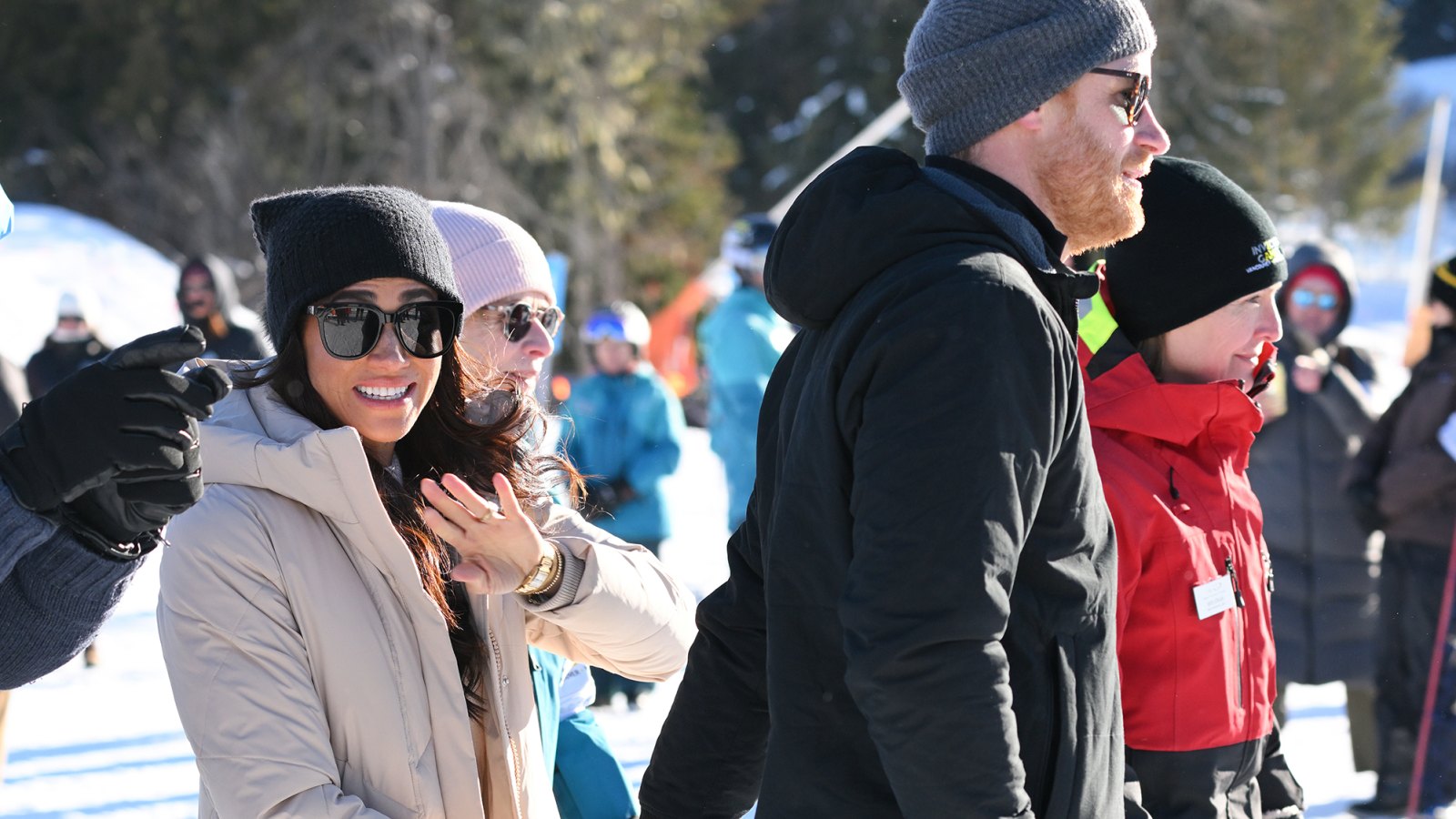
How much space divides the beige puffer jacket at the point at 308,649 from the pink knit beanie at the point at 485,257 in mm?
874

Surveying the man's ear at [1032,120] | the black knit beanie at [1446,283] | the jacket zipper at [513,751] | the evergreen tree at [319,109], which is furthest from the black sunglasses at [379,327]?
the evergreen tree at [319,109]

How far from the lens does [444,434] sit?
2.51 m

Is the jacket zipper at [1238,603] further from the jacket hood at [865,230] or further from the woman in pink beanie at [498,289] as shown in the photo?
the woman in pink beanie at [498,289]

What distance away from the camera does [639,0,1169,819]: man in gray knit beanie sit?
1.73m

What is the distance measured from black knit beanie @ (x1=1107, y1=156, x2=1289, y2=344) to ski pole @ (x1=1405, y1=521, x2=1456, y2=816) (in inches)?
122

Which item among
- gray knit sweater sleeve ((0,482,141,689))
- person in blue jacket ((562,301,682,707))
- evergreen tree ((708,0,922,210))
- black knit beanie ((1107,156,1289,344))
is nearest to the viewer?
gray knit sweater sleeve ((0,482,141,689))

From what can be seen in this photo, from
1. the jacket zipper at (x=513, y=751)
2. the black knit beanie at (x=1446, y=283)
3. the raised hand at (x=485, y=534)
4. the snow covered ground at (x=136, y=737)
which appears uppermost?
the black knit beanie at (x=1446, y=283)

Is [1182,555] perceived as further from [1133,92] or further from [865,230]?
[865,230]

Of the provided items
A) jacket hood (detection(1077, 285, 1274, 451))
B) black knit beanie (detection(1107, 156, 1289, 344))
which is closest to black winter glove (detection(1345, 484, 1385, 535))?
black knit beanie (detection(1107, 156, 1289, 344))

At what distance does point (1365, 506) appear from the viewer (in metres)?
5.51

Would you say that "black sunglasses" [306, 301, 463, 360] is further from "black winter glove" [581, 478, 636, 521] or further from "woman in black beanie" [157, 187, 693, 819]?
"black winter glove" [581, 478, 636, 521]

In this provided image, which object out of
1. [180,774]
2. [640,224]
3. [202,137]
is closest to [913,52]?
[180,774]

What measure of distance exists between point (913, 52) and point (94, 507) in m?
1.32

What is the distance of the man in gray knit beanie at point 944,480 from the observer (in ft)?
5.68
